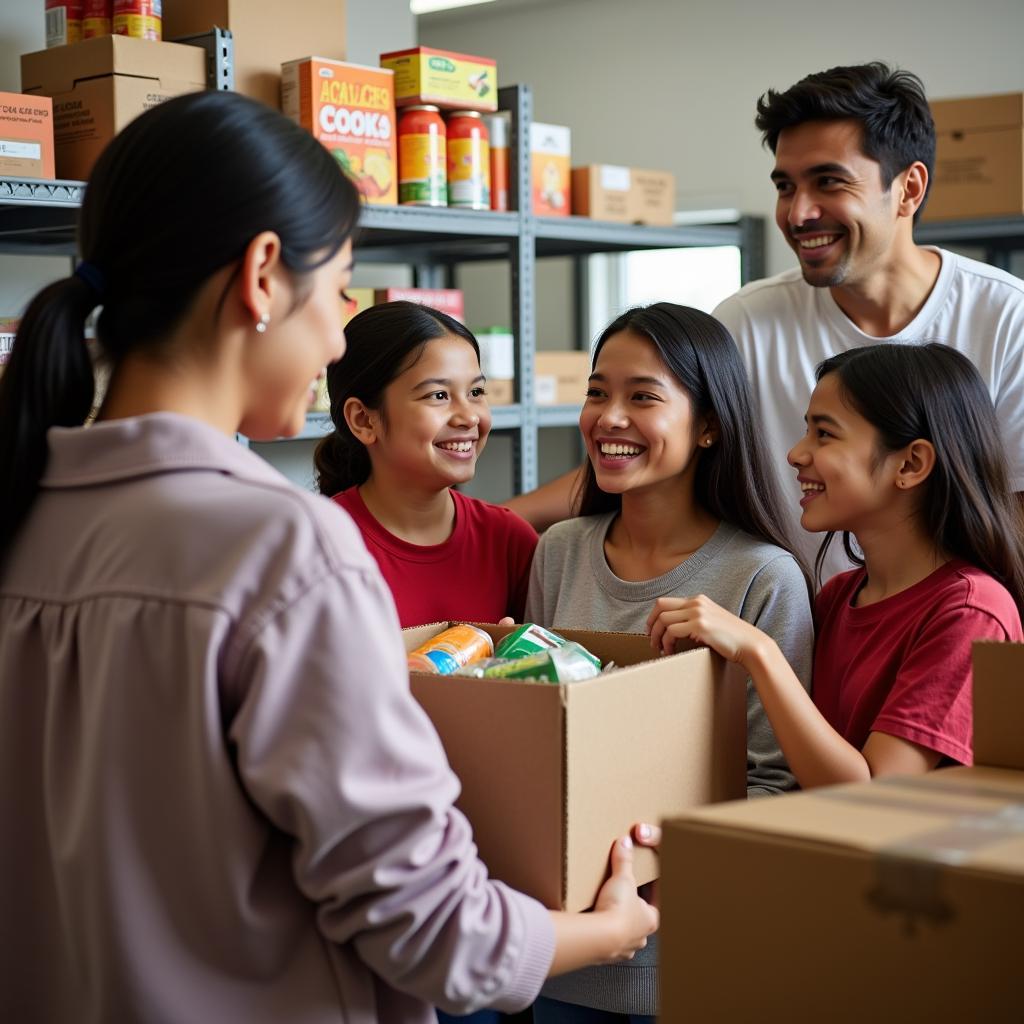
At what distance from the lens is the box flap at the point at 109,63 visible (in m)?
2.78

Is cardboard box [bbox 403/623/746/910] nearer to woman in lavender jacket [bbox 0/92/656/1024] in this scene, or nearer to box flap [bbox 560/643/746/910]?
box flap [bbox 560/643/746/910]

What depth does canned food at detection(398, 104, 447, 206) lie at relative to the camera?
3.32 meters

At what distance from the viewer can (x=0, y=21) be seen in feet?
10.6

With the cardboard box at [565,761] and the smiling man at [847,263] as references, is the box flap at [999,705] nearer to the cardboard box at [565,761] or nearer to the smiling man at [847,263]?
the cardboard box at [565,761]

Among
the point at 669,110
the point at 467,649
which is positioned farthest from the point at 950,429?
the point at 669,110

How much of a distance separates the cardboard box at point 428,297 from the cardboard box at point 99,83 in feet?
2.57

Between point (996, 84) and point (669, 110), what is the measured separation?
61.7 inches

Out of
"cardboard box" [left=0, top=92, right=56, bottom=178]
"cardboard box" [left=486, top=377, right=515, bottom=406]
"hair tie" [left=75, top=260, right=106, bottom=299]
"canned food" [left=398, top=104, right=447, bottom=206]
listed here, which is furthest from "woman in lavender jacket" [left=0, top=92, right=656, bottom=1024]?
"cardboard box" [left=486, top=377, right=515, bottom=406]

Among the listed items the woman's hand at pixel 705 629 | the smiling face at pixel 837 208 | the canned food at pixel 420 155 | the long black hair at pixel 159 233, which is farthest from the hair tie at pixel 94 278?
the canned food at pixel 420 155

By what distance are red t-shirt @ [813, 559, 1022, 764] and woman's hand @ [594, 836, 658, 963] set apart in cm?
37

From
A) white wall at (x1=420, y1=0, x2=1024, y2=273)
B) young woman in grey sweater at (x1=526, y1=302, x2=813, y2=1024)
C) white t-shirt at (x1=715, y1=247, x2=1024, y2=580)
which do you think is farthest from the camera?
white wall at (x1=420, y1=0, x2=1024, y2=273)

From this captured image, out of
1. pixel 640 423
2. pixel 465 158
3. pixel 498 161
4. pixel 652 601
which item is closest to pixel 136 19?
pixel 465 158

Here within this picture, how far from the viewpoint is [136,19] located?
295 centimetres

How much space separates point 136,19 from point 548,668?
232 centimetres
